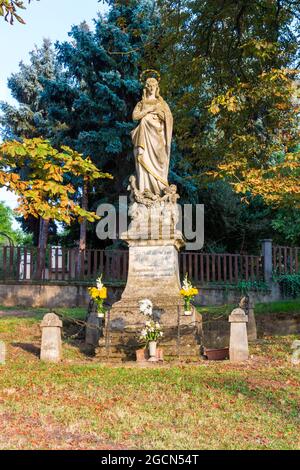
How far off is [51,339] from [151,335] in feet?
6.05

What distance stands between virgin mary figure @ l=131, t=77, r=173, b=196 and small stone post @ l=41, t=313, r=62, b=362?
4.07 m

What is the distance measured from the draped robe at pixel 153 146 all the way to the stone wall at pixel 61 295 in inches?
292

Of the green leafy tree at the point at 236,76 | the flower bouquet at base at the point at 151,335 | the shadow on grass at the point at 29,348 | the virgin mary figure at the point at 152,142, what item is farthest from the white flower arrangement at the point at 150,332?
the green leafy tree at the point at 236,76

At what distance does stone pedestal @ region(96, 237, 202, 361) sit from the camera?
1099 cm

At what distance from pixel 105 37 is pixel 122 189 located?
6185mm

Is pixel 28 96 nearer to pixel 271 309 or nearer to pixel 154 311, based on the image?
pixel 271 309

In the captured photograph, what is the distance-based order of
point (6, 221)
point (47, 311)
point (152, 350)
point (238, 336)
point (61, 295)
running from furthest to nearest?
point (6, 221) < point (61, 295) < point (47, 311) < point (238, 336) < point (152, 350)

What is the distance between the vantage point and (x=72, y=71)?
23312 millimetres

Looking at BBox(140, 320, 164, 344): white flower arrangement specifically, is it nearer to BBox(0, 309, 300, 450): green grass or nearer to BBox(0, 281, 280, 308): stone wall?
BBox(0, 309, 300, 450): green grass

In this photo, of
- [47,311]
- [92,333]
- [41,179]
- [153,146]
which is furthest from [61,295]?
[41,179]

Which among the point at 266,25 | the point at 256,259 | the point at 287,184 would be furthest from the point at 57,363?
the point at 256,259

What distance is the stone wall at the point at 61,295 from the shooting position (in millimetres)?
20000

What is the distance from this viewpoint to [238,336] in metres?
10.4

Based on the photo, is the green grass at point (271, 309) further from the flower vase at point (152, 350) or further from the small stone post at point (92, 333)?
the flower vase at point (152, 350)
